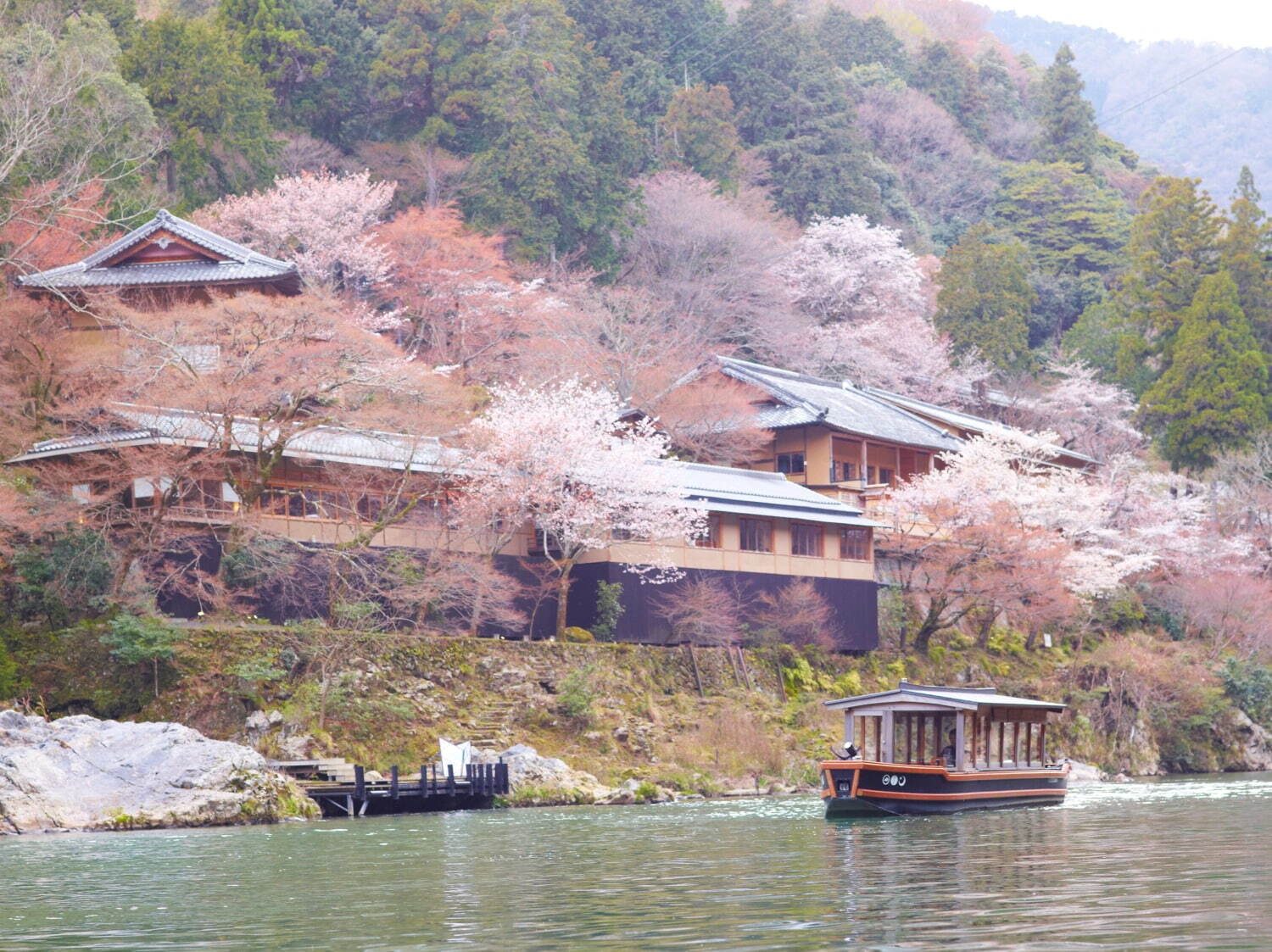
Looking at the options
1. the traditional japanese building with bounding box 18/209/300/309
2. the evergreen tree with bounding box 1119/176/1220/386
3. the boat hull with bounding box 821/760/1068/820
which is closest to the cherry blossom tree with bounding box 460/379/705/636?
the traditional japanese building with bounding box 18/209/300/309

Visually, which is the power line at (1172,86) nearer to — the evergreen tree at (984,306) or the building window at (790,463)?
the evergreen tree at (984,306)

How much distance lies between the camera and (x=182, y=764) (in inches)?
1057

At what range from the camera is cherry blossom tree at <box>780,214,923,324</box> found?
6144cm

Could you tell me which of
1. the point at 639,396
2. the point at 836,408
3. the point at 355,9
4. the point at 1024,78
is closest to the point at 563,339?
the point at 639,396

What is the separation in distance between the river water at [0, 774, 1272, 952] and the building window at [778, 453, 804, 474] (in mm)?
23672

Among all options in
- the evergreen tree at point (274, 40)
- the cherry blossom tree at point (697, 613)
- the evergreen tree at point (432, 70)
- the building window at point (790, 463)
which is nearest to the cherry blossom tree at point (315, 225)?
the evergreen tree at point (432, 70)

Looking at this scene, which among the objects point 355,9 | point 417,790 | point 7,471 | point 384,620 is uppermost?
point 355,9

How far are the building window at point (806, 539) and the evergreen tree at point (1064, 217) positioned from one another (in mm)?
35416

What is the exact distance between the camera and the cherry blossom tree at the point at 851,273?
202 feet

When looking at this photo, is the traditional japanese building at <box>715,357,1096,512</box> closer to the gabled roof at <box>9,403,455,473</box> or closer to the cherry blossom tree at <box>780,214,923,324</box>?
the cherry blossom tree at <box>780,214,923,324</box>

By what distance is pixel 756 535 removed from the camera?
137 ft

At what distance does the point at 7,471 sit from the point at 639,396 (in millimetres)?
20574

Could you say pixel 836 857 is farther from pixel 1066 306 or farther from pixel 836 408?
pixel 1066 306

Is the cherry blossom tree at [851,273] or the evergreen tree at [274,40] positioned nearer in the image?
the evergreen tree at [274,40]
